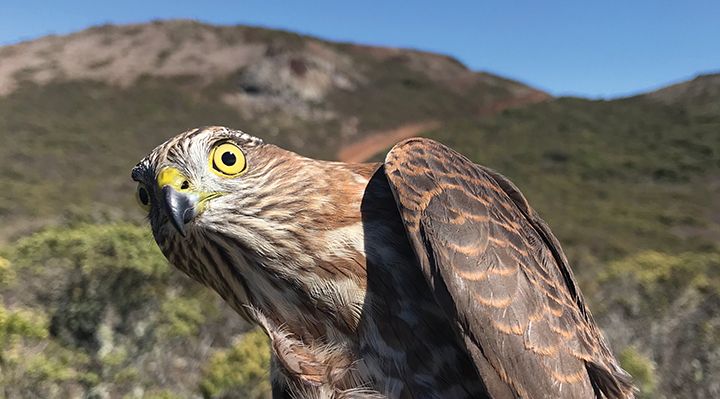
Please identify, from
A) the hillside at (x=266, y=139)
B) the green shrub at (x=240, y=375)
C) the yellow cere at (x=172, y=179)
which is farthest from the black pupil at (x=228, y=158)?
the green shrub at (x=240, y=375)

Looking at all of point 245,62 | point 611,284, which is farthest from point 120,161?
point 611,284

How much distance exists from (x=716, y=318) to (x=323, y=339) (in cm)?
826

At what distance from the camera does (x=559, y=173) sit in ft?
115

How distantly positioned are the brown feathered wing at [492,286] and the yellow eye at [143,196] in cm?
107

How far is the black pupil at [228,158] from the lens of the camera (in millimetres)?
2252

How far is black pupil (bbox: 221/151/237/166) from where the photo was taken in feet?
7.39

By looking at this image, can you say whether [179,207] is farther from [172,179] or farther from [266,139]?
[266,139]

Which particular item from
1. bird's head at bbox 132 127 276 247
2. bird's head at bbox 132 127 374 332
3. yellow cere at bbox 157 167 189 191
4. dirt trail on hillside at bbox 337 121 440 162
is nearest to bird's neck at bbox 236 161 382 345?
bird's head at bbox 132 127 374 332

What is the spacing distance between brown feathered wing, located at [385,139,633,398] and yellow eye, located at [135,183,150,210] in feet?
3.52

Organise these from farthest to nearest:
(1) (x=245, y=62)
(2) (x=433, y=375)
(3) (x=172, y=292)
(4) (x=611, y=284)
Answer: (1) (x=245, y=62)
(4) (x=611, y=284)
(3) (x=172, y=292)
(2) (x=433, y=375)

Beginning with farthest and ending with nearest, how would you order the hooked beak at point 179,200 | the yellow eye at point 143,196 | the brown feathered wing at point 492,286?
the yellow eye at point 143,196 → the hooked beak at point 179,200 → the brown feathered wing at point 492,286

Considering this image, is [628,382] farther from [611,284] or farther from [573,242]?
[573,242]

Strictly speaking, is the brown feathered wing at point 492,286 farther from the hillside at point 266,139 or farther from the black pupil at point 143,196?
the hillside at point 266,139

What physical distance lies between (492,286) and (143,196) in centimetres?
155
